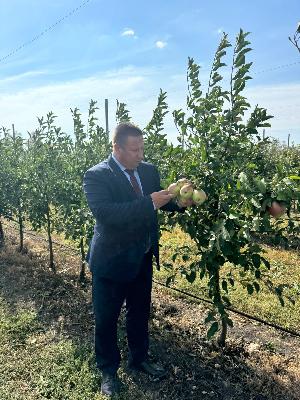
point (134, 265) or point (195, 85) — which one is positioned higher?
point (195, 85)

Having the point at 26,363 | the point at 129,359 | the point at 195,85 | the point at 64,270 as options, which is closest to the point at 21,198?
the point at 64,270

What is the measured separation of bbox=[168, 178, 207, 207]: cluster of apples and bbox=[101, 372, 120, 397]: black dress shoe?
5.61ft

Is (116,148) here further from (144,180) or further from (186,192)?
(186,192)

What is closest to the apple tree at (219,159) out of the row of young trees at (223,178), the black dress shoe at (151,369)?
the row of young trees at (223,178)

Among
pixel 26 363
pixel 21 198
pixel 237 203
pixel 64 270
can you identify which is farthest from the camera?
pixel 21 198

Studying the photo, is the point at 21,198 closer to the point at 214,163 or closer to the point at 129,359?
the point at 129,359

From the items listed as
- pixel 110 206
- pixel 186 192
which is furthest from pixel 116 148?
pixel 186 192

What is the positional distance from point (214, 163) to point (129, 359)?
2075 mm

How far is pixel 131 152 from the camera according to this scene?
3184 millimetres

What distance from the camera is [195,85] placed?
3.40m

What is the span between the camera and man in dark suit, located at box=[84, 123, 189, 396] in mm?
3012

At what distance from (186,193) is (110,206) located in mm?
582

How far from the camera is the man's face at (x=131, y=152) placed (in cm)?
315

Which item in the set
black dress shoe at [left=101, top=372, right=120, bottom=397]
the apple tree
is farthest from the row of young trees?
black dress shoe at [left=101, top=372, right=120, bottom=397]
